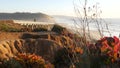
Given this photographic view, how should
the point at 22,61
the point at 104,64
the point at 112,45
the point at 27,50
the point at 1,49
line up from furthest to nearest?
the point at 27,50 → the point at 1,49 → the point at 22,61 → the point at 112,45 → the point at 104,64

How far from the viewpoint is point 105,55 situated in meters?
7.57

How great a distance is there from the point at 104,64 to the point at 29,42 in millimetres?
11460

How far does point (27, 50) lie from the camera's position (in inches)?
717

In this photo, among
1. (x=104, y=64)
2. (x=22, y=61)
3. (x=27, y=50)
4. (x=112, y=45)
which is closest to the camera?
→ (x=104, y=64)

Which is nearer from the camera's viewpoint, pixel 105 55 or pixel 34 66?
pixel 105 55

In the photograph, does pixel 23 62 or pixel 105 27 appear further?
pixel 105 27

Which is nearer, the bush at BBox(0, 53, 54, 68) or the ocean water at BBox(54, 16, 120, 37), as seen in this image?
the ocean water at BBox(54, 16, 120, 37)

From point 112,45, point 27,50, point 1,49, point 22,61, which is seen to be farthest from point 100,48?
point 27,50

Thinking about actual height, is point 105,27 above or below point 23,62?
above

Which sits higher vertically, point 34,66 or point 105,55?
point 105,55

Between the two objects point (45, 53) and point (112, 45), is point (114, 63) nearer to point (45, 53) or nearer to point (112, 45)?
point (112, 45)

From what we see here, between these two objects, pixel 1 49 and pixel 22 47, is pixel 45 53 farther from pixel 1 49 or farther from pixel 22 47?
pixel 1 49

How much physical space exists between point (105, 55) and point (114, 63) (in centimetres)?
23

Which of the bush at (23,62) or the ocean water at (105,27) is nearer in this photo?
the ocean water at (105,27)
